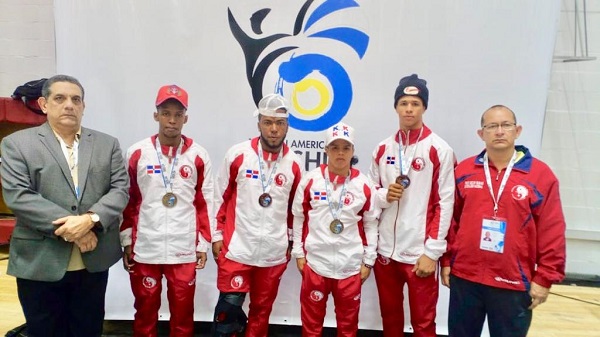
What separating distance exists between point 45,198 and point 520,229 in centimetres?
215

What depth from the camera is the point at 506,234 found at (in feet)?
6.01

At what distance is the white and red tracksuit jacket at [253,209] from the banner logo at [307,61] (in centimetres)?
45

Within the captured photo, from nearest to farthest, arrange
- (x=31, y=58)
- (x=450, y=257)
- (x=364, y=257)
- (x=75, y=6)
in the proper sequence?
(x=450, y=257) → (x=364, y=257) → (x=75, y=6) → (x=31, y=58)

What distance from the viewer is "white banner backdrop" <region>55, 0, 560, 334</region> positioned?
2494mm

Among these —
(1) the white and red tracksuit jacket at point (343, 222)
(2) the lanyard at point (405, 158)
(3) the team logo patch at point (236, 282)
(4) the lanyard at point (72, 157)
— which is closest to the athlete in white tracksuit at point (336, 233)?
(1) the white and red tracksuit jacket at point (343, 222)

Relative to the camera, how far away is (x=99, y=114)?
8.65 feet

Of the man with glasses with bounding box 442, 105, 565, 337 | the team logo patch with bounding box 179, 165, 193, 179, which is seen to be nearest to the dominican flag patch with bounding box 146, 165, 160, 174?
the team logo patch with bounding box 179, 165, 193, 179

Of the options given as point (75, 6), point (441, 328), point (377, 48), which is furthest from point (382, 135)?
point (75, 6)

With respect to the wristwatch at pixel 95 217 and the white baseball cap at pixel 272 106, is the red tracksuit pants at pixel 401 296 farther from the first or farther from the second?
the wristwatch at pixel 95 217

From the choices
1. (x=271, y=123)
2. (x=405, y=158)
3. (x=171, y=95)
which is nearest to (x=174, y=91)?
(x=171, y=95)

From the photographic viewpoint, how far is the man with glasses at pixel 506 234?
1795mm

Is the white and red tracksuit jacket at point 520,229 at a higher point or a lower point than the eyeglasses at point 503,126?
lower

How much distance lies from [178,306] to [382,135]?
163cm

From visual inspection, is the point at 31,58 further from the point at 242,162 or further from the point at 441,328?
the point at 441,328
